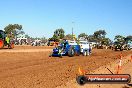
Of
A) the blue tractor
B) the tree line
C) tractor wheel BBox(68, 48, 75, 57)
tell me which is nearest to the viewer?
the blue tractor

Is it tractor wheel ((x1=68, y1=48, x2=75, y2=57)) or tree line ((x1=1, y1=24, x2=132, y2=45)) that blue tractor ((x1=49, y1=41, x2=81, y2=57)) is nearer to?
tractor wheel ((x1=68, y1=48, x2=75, y2=57))

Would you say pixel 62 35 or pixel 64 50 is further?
pixel 62 35

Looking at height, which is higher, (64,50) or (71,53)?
(64,50)

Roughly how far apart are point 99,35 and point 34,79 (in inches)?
5189

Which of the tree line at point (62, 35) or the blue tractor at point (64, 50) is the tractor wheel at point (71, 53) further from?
the tree line at point (62, 35)

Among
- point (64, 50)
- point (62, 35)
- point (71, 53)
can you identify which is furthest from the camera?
point (62, 35)

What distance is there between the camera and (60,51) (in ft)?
103

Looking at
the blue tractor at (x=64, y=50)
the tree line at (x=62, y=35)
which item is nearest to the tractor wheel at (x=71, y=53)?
the blue tractor at (x=64, y=50)

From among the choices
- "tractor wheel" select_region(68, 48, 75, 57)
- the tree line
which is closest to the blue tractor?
"tractor wheel" select_region(68, 48, 75, 57)

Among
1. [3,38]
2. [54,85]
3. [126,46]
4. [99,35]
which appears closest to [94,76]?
[54,85]

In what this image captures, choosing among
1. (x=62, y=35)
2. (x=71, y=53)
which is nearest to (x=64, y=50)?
(x=71, y=53)

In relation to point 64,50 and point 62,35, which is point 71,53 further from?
point 62,35

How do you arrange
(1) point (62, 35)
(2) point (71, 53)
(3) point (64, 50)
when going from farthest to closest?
(1) point (62, 35)
(2) point (71, 53)
(3) point (64, 50)

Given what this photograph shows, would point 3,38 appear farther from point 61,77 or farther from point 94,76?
point 94,76
